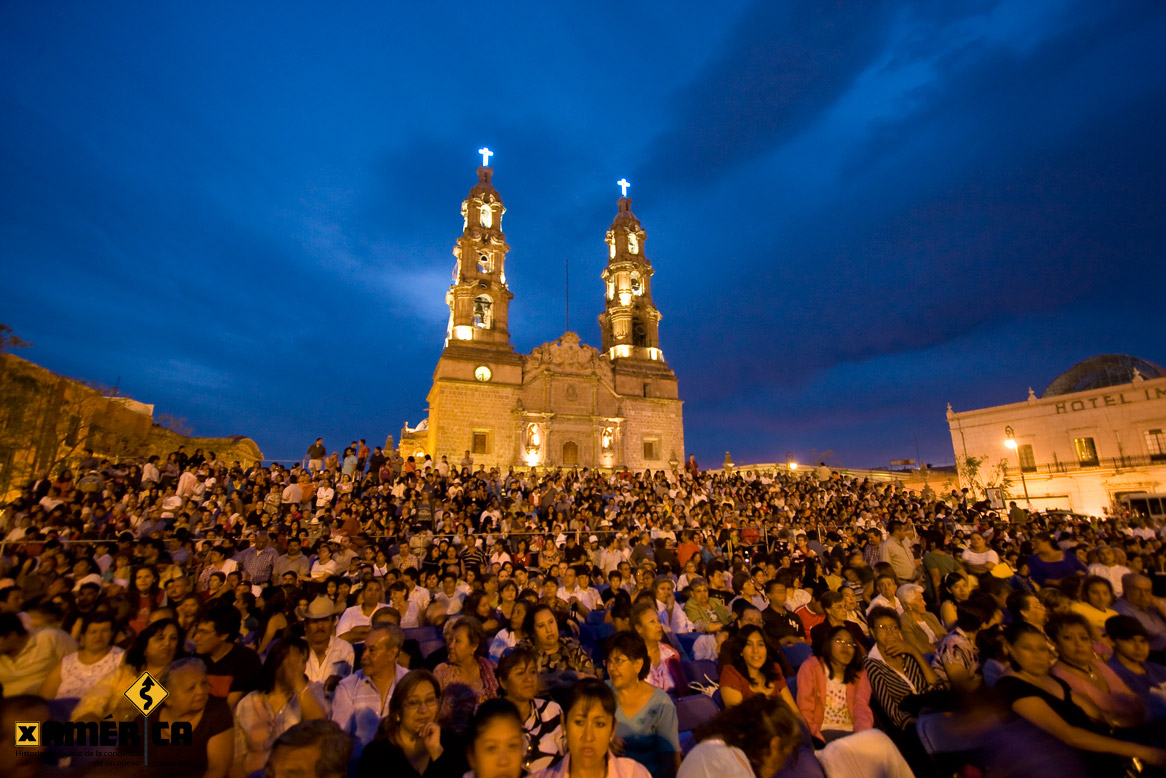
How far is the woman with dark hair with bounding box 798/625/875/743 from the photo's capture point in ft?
12.9

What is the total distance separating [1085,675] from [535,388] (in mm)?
27915

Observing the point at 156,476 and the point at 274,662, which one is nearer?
the point at 274,662

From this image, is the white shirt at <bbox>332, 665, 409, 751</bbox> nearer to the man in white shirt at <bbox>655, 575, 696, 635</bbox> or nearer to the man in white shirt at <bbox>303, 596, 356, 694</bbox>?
the man in white shirt at <bbox>303, 596, 356, 694</bbox>

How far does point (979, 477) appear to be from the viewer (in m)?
36.0

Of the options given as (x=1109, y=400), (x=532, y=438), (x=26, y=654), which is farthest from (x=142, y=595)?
(x=1109, y=400)

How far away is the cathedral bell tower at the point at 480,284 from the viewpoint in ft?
105

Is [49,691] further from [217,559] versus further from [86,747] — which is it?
[217,559]

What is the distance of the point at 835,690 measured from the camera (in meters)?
4.04

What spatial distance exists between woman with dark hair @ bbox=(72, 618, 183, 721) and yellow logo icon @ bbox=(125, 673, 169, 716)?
0.47m

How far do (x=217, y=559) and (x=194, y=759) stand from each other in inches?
257

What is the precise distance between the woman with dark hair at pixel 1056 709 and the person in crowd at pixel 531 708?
2757 millimetres

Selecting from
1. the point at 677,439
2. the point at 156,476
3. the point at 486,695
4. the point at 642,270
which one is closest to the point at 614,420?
the point at 677,439

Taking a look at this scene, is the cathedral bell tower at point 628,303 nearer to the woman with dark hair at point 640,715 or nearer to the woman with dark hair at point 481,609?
the woman with dark hair at point 481,609

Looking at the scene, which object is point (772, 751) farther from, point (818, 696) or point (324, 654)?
point (324, 654)
